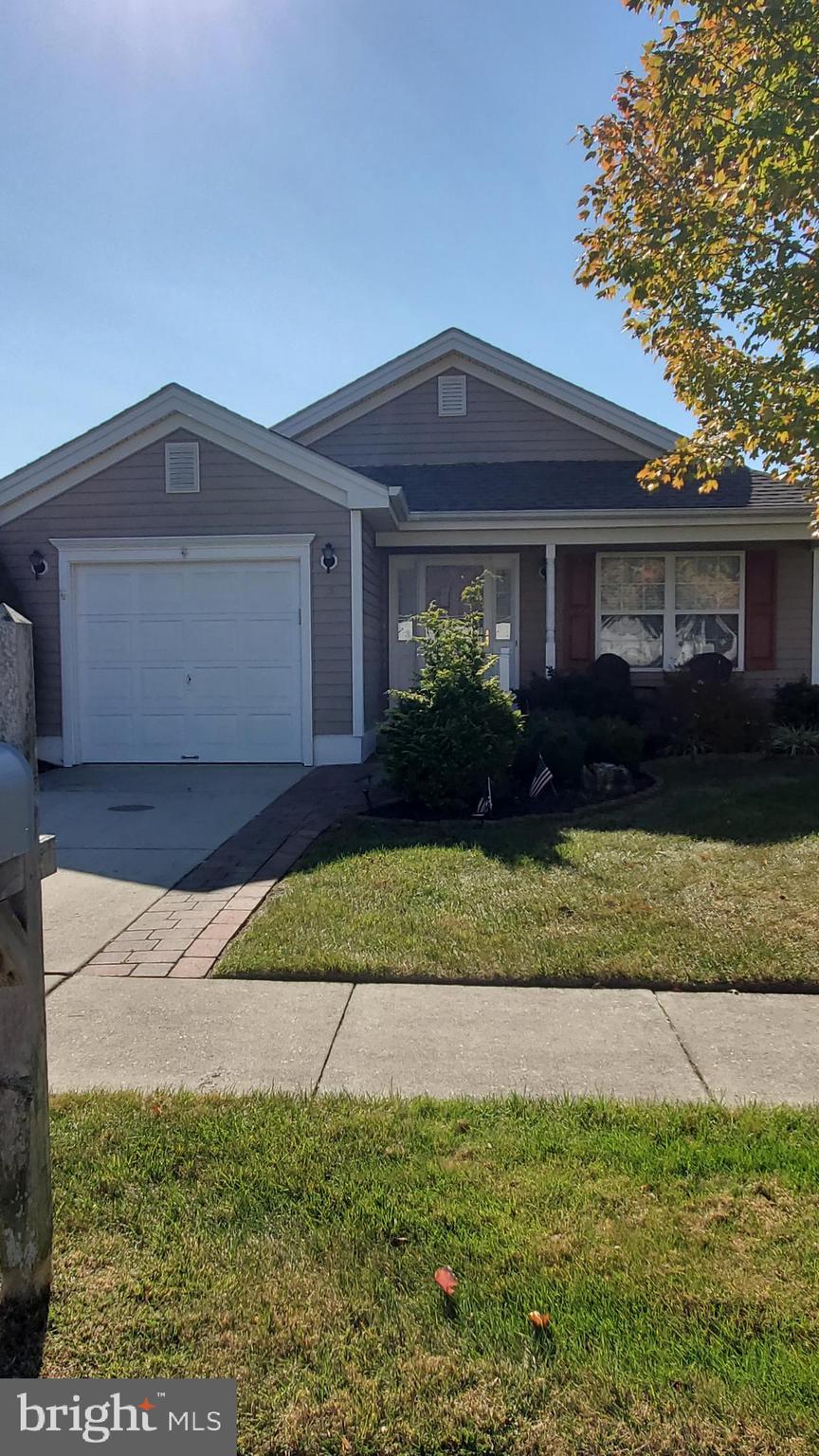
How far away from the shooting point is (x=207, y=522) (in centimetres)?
1055

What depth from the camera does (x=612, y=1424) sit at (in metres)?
1.72

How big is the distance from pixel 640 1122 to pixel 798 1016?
1323 mm

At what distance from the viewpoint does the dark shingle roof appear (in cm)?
1188

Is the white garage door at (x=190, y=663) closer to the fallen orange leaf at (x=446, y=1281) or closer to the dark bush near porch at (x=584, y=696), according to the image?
the dark bush near porch at (x=584, y=696)

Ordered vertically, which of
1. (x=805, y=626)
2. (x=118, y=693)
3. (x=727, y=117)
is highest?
(x=727, y=117)

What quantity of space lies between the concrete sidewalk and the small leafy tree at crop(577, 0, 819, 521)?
3158 millimetres

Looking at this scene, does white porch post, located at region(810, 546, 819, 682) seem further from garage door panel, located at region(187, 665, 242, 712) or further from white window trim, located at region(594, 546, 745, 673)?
garage door panel, located at region(187, 665, 242, 712)

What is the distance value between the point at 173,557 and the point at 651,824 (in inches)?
257

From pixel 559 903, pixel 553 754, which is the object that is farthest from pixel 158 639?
pixel 559 903

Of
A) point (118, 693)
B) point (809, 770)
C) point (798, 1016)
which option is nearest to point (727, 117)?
point (798, 1016)

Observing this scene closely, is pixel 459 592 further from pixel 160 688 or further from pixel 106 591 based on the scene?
pixel 106 591

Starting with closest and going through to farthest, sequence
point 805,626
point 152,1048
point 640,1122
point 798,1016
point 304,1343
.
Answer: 1. point 304,1343
2. point 640,1122
3. point 152,1048
4. point 798,1016
5. point 805,626

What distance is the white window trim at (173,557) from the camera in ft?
34.4

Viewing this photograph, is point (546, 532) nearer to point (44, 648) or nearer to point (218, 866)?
point (44, 648)
